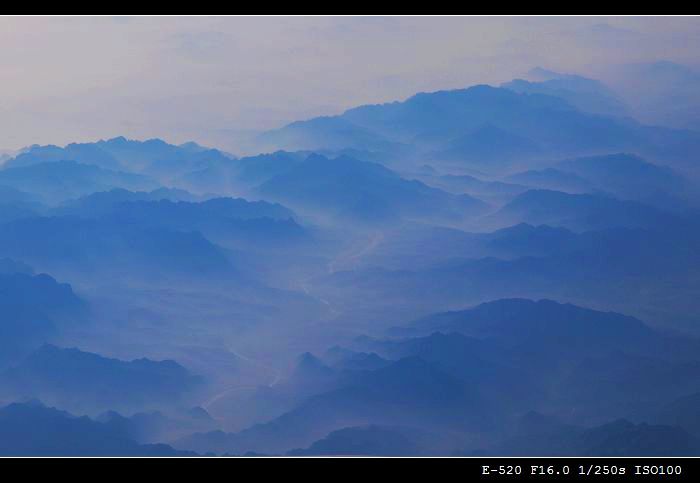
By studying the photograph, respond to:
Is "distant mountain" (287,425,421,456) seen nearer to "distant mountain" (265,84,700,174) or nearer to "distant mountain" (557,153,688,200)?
"distant mountain" (265,84,700,174)

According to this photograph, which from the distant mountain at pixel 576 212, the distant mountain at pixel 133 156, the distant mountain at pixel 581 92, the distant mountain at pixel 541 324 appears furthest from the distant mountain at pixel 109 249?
the distant mountain at pixel 581 92

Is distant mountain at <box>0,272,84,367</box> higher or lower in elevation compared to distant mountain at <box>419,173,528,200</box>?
lower

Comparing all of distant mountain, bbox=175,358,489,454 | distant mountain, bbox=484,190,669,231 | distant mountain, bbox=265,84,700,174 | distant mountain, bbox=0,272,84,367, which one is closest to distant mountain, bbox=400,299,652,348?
distant mountain, bbox=175,358,489,454

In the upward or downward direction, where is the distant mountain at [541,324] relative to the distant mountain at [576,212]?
downward

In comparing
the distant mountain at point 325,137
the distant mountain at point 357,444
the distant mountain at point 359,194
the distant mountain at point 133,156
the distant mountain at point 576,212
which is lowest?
the distant mountain at point 357,444

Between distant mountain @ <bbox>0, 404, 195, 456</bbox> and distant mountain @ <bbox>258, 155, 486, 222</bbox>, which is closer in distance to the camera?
distant mountain @ <bbox>0, 404, 195, 456</bbox>

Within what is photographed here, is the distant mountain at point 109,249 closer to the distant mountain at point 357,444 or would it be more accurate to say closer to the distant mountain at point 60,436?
the distant mountain at point 60,436
